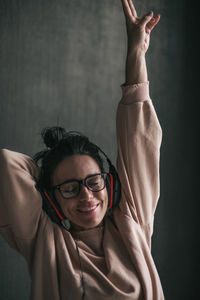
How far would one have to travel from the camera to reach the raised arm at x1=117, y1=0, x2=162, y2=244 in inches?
41.4

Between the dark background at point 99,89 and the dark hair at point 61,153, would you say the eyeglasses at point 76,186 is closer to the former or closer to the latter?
the dark hair at point 61,153

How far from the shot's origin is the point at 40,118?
1.62 m

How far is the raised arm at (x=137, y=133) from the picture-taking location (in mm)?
1051

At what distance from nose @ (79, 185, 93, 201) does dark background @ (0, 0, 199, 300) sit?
67 centimetres

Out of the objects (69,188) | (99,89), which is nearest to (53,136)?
(69,188)

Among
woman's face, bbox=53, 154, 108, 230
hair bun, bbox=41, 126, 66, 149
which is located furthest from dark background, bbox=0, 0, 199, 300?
woman's face, bbox=53, 154, 108, 230

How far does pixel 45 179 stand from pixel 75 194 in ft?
0.36

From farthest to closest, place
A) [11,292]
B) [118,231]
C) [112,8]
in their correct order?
[112,8]
[11,292]
[118,231]

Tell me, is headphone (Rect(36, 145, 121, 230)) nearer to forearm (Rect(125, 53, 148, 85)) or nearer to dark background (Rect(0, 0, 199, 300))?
forearm (Rect(125, 53, 148, 85))

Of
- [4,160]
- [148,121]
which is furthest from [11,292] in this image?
[148,121]

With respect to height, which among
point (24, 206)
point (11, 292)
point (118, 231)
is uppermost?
point (24, 206)

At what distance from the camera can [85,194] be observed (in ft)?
3.20

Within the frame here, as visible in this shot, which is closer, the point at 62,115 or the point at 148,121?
the point at 148,121

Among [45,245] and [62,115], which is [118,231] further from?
[62,115]
